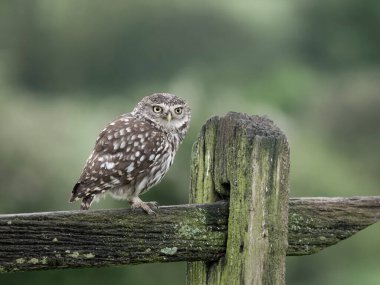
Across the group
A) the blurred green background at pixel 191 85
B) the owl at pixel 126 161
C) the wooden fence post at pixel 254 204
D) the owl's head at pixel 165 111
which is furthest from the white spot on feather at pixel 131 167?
the blurred green background at pixel 191 85

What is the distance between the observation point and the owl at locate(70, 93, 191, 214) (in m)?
5.30

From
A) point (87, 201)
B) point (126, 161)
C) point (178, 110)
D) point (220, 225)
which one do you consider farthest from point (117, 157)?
point (220, 225)

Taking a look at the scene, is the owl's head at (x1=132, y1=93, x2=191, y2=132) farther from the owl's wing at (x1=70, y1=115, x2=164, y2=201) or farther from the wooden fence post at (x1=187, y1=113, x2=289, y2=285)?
the wooden fence post at (x1=187, y1=113, x2=289, y2=285)

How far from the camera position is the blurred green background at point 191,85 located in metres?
10.7

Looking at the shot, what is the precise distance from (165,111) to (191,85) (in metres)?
11.3

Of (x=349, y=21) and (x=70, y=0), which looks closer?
(x=70, y=0)

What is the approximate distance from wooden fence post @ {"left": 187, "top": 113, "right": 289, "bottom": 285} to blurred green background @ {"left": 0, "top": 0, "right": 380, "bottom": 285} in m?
4.86

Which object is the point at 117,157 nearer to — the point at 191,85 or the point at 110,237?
the point at 110,237

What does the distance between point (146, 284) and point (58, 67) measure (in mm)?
18037

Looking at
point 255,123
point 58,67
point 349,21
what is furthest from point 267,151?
point 349,21

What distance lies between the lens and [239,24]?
92.9ft

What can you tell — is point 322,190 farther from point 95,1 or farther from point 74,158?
point 95,1

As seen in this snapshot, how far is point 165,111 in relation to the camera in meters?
6.04

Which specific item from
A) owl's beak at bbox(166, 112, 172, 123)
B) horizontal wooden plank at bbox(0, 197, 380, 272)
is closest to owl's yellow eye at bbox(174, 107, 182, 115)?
owl's beak at bbox(166, 112, 172, 123)
